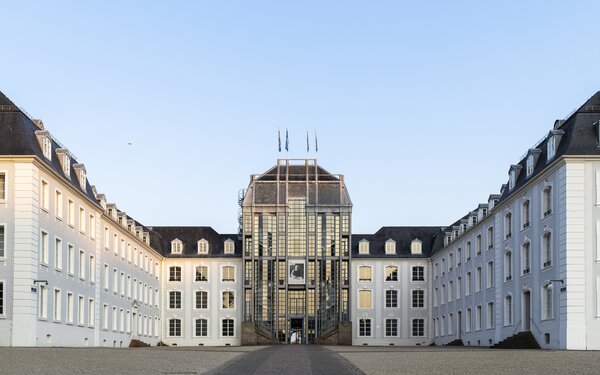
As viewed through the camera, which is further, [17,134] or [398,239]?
[398,239]

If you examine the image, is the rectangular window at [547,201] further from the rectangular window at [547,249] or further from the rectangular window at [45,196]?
the rectangular window at [45,196]

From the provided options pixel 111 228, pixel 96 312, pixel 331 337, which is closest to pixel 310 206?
pixel 331 337

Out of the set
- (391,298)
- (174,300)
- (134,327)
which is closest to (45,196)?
(134,327)

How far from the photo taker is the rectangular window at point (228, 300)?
292 ft

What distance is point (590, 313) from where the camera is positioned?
43562 mm

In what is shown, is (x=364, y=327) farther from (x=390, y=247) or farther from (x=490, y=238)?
(x=490, y=238)

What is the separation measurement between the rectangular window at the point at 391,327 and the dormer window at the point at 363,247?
7470mm

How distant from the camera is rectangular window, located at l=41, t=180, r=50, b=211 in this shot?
4700 cm

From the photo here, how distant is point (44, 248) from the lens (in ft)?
154

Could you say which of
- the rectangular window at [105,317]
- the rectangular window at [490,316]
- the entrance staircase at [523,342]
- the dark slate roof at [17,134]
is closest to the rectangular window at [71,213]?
the dark slate roof at [17,134]

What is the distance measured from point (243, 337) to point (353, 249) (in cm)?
1576

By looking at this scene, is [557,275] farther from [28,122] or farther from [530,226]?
[28,122]

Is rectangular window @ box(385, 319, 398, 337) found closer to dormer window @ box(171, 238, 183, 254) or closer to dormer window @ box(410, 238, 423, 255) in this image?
dormer window @ box(410, 238, 423, 255)

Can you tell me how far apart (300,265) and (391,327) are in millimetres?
12007
